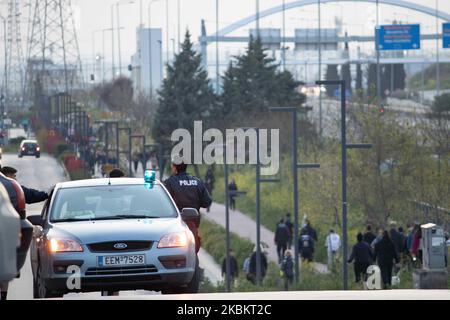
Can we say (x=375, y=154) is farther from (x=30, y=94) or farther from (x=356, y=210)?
(x=30, y=94)

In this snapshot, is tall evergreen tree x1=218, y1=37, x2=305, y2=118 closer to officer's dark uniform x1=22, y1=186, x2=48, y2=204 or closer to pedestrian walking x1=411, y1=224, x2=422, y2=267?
pedestrian walking x1=411, y1=224, x2=422, y2=267

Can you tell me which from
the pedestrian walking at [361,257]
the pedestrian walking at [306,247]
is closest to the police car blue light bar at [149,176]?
the pedestrian walking at [361,257]

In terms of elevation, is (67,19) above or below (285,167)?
above

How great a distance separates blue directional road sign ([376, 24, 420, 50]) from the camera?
96.9 metres

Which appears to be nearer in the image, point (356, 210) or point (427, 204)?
point (427, 204)

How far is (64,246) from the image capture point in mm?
12625

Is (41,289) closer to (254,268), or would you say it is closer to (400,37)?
(254,268)

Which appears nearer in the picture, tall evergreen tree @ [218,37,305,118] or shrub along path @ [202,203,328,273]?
shrub along path @ [202,203,328,273]

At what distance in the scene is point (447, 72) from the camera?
18875cm

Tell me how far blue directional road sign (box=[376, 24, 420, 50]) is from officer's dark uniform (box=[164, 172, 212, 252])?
82.2 m

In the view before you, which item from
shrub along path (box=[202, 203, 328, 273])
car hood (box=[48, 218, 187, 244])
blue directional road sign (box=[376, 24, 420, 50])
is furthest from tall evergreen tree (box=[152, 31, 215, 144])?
car hood (box=[48, 218, 187, 244])
